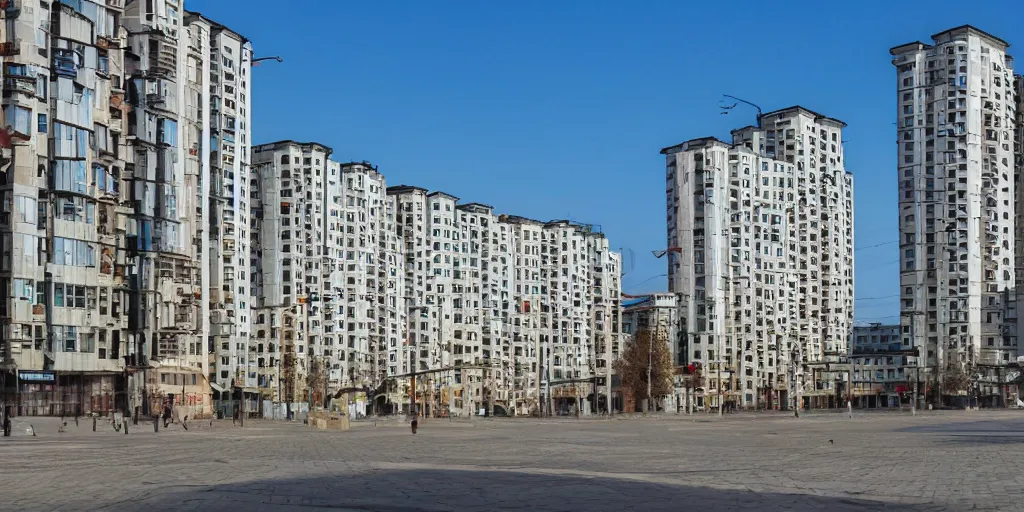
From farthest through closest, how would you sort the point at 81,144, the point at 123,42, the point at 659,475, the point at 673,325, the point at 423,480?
the point at 673,325
the point at 123,42
the point at 81,144
the point at 659,475
the point at 423,480

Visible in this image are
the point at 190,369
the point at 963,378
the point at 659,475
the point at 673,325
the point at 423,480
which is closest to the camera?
the point at 423,480

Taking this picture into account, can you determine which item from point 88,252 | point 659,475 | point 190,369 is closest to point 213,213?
point 190,369

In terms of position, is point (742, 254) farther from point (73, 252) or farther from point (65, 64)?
point (65, 64)

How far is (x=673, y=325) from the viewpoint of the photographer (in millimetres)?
191625

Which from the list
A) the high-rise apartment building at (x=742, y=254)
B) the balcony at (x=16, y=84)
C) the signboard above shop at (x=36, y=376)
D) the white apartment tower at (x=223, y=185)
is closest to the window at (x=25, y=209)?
the balcony at (x=16, y=84)

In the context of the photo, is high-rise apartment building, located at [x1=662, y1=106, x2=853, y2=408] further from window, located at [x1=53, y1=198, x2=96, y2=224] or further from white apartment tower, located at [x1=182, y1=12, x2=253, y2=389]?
window, located at [x1=53, y1=198, x2=96, y2=224]

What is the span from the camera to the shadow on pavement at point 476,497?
59.5 ft

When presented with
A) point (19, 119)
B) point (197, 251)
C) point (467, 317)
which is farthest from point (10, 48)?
point (467, 317)

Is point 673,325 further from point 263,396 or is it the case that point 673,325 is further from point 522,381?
point 263,396

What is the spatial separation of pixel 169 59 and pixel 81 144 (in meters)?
15.2

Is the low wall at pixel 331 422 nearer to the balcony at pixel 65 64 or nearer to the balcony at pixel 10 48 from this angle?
the balcony at pixel 65 64

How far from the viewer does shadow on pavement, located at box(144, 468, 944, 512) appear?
18.1 meters

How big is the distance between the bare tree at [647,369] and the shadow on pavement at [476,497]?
453ft

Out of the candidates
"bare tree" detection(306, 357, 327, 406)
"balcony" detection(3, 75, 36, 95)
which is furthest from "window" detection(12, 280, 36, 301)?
"bare tree" detection(306, 357, 327, 406)
